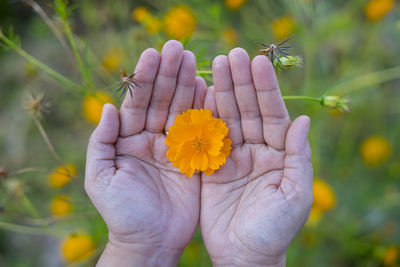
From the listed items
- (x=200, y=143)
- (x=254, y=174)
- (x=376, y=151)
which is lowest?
(x=376, y=151)

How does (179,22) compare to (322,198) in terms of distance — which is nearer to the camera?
(322,198)

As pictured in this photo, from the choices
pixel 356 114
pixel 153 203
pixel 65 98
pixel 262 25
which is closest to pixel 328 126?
pixel 356 114

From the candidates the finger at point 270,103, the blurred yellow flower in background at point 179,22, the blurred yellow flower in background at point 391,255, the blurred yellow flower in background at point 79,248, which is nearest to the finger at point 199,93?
the finger at point 270,103

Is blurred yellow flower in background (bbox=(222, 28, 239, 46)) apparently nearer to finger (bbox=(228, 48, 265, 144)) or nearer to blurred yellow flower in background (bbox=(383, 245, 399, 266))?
finger (bbox=(228, 48, 265, 144))

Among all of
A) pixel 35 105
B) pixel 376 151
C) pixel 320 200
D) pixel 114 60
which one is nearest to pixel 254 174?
→ pixel 320 200

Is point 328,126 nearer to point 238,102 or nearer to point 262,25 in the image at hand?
point 262,25

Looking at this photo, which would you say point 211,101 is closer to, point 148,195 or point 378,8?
point 148,195
